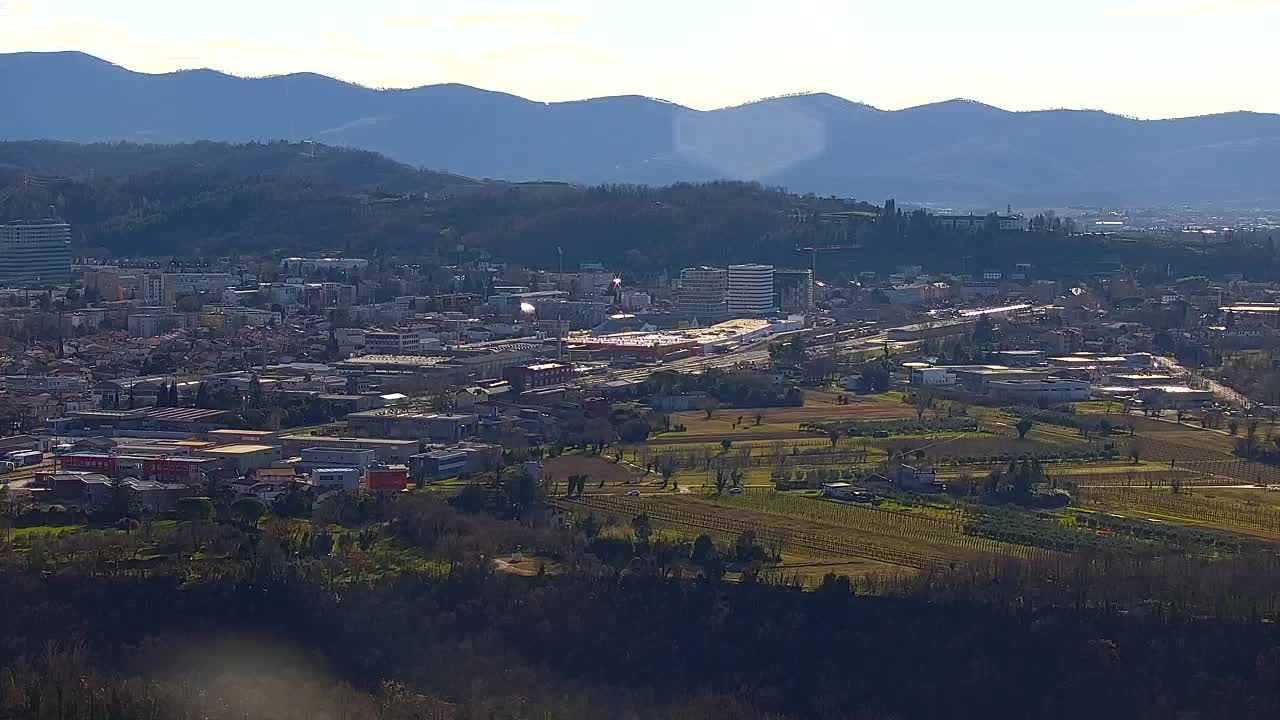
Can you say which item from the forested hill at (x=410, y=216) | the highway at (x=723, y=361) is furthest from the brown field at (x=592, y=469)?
the forested hill at (x=410, y=216)

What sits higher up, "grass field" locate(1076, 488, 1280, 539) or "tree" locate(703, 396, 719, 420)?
"grass field" locate(1076, 488, 1280, 539)

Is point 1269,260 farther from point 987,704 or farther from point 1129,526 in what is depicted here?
point 987,704

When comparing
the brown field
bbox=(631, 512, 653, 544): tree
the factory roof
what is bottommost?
the brown field

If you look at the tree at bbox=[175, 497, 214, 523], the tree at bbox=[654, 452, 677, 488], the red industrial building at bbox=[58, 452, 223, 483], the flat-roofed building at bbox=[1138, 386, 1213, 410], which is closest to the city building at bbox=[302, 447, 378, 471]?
the red industrial building at bbox=[58, 452, 223, 483]

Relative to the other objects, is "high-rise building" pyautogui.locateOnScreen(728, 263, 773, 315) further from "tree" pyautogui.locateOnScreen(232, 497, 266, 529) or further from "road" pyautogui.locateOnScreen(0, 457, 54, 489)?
"tree" pyautogui.locateOnScreen(232, 497, 266, 529)

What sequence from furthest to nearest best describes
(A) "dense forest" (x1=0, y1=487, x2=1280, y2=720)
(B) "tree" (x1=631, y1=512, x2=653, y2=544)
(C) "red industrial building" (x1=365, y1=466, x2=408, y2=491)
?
1. (C) "red industrial building" (x1=365, y1=466, x2=408, y2=491)
2. (B) "tree" (x1=631, y1=512, x2=653, y2=544)
3. (A) "dense forest" (x1=0, y1=487, x2=1280, y2=720)

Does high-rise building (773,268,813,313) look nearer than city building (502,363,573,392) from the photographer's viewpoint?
No

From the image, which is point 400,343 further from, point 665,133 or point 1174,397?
point 665,133

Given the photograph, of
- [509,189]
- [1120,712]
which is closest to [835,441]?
[1120,712]
